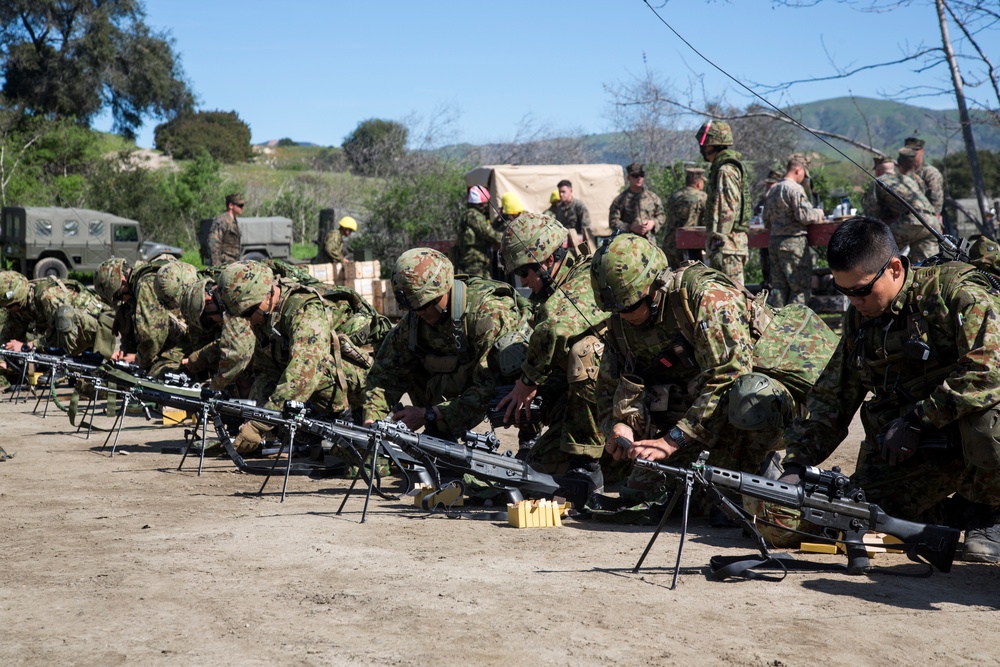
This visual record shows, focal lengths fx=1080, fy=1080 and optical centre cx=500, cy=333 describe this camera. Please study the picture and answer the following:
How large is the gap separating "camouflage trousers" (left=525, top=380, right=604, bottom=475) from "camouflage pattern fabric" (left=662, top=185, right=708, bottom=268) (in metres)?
7.14

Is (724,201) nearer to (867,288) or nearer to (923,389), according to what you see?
(923,389)

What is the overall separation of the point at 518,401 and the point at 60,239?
25544mm

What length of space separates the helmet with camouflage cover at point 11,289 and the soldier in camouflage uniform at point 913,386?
10.3 m

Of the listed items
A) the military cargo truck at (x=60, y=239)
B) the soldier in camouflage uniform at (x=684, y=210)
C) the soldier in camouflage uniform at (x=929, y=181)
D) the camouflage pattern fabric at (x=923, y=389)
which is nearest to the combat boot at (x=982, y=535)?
the camouflage pattern fabric at (x=923, y=389)

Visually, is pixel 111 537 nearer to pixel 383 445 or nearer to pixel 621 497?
pixel 383 445

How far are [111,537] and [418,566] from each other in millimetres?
1861

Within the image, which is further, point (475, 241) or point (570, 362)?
point (475, 241)

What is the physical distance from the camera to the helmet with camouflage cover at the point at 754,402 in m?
5.45

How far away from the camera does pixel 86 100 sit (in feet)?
165

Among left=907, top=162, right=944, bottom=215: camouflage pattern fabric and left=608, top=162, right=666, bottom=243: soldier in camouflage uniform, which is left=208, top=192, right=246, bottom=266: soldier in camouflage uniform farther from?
left=907, top=162, right=944, bottom=215: camouflage pattern fabric

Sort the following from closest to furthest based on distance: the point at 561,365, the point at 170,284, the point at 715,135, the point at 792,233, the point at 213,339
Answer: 1. the point at 561,365
2. the point at 213,339
3. the point at 170,284
4. the point at 715,135
5. the point at 792,233

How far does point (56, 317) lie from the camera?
40.0 ft

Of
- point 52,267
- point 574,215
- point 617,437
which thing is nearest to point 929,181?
point 574,215

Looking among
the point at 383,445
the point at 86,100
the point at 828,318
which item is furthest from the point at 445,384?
the point at 86,100
